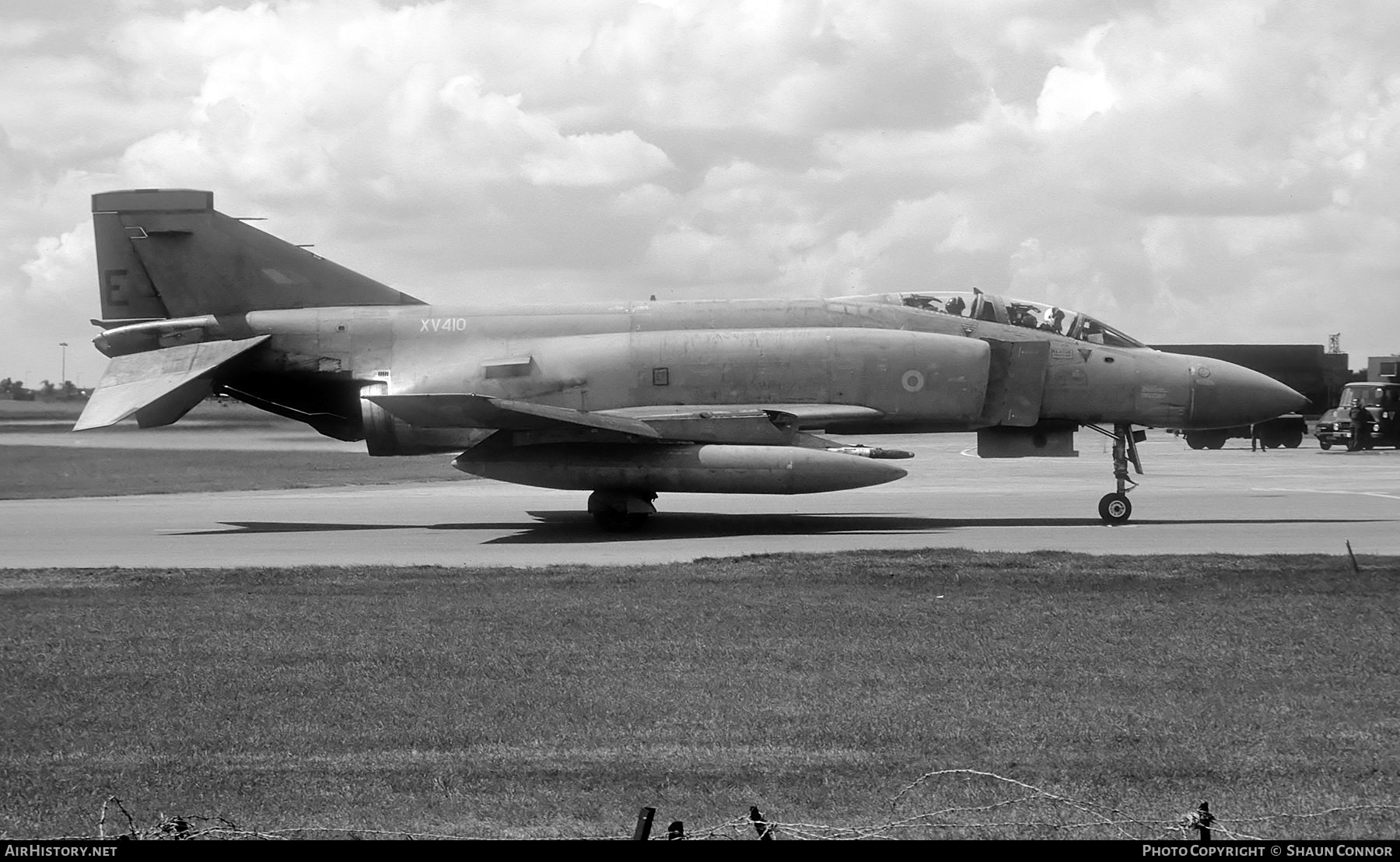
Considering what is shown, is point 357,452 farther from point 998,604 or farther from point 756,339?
point 998,604

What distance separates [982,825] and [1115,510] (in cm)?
1448

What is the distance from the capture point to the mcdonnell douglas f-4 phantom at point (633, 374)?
18109 millimetres

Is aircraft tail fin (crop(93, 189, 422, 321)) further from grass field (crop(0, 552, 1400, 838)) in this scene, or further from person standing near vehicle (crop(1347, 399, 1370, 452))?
person standing near vehicle (crop(1347, 399, 1370, 452))

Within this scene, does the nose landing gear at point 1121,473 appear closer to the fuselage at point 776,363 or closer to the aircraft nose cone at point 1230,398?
the fuselage at point 776,363

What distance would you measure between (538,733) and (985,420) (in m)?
13.4

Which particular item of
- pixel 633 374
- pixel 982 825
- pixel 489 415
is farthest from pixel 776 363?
pixel 982 825

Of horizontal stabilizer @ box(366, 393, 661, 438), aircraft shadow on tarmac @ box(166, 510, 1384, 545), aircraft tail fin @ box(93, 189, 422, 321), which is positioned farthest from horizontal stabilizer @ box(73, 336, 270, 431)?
horizontal stabilizer @ box(366, 393, 661, 438)

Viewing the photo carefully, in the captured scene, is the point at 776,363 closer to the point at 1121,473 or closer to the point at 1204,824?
the point at 1121,473

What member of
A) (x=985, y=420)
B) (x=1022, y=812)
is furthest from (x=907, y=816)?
(x=985, y=420)

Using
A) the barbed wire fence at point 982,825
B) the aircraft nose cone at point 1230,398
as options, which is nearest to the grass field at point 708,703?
the barbed wire fence at point 982,825

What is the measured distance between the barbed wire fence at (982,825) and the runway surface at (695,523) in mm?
9455

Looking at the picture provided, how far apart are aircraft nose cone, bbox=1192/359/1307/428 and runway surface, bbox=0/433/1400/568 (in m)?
1.48

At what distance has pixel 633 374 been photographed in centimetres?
1881

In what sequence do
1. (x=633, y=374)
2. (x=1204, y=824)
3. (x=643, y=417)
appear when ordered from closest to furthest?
1. (x=1204, y=824)
2. (x=643, y=417)
3. (x=633, y=374)
